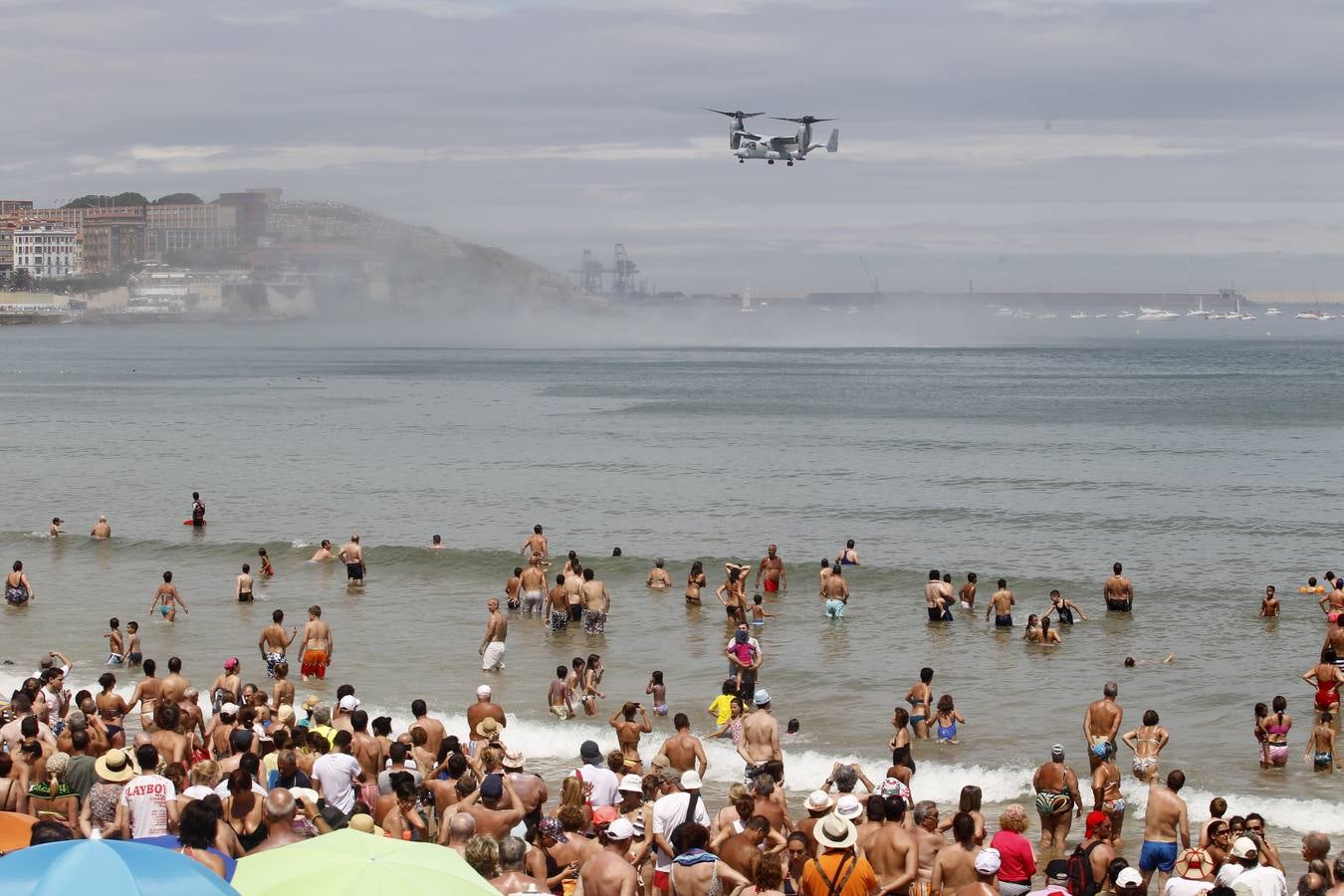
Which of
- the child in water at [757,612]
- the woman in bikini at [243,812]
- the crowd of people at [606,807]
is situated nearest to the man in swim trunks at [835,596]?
the child in water at [757,612]

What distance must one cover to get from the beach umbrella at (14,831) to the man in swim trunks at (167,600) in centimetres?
1633

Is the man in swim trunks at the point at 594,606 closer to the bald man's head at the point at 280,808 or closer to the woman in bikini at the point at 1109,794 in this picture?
the woman in bikini at the point at 1109,794

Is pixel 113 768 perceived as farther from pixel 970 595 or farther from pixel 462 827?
pixel 970 595

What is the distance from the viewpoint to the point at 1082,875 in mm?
10750

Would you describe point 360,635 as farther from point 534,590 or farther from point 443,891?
point 443,891

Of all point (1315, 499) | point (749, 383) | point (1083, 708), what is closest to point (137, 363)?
point (749, 383)

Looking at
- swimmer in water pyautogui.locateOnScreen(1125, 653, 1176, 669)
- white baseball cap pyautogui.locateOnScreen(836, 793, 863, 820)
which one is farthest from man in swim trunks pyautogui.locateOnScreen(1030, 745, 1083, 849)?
swimmer in water pyautogui.locateOnScreen(1125, 653, 1176, 669)

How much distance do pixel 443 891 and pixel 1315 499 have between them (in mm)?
42001

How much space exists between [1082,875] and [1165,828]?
7.34ft

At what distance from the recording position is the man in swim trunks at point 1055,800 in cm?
1369

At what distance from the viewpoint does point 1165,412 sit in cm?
8494

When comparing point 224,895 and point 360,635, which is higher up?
point 224,895

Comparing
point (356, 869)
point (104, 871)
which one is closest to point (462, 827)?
point (356, 869)

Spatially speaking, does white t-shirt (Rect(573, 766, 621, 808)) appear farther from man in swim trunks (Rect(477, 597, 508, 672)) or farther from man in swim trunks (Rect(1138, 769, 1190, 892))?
man in swim trunks (Rect(477, 597, 508, 672))
